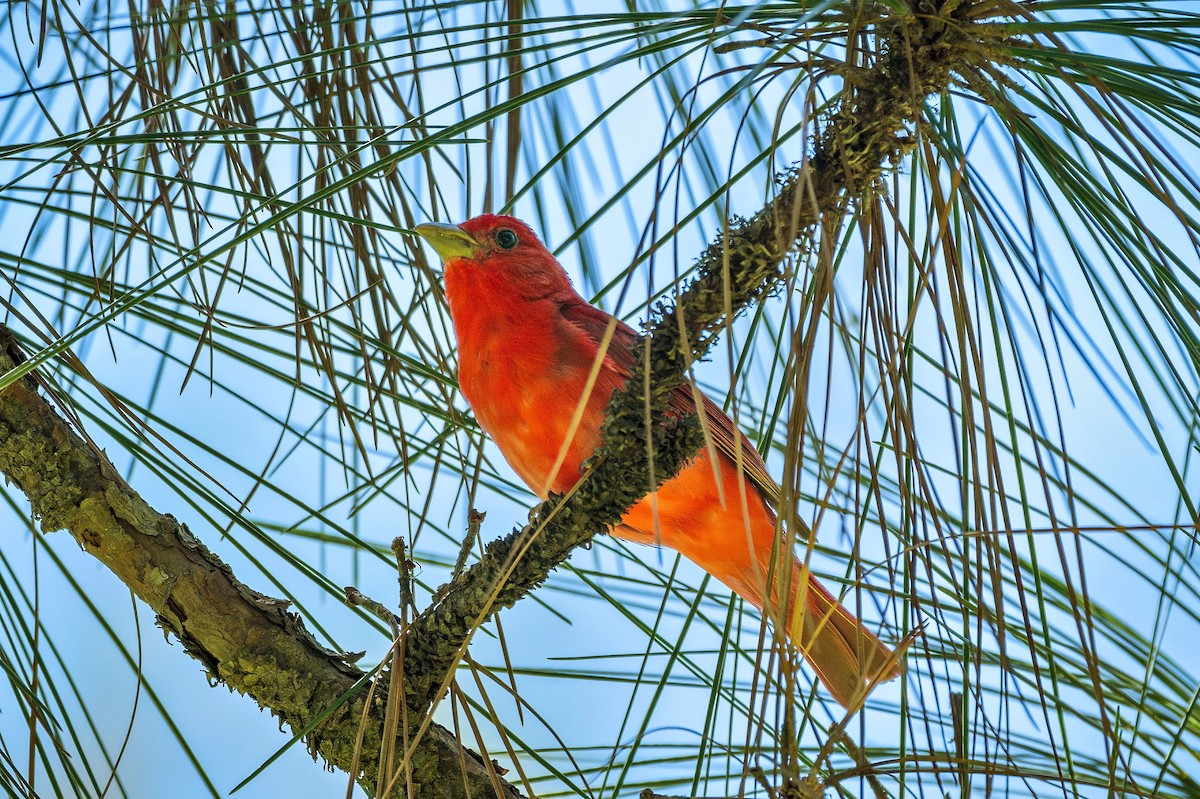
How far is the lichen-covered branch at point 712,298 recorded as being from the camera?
1.23 metres

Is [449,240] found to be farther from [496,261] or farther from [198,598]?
[198,598]

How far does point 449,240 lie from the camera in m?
2.32

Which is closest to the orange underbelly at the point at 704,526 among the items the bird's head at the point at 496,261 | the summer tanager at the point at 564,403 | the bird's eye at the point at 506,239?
the summer tanager at the point at 564,403

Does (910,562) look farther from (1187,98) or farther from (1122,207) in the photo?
(1187,98)

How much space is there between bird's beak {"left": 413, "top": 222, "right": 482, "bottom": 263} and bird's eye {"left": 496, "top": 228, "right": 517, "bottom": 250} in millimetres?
69

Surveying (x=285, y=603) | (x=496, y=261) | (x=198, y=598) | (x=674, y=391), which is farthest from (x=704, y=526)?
(x=198, y=598)

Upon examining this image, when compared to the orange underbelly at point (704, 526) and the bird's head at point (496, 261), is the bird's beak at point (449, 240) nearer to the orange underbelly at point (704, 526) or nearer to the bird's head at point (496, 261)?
the bird's head at point (496, 261)

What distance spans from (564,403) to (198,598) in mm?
721

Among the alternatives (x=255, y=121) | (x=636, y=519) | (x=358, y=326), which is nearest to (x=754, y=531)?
(x=636, y=519)

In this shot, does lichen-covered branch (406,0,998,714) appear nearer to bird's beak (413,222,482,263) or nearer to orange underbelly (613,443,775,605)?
orange underbelly (613,443,775,605)

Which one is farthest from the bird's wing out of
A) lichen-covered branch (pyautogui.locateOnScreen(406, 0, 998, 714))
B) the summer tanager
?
lichen-covered branch (pyautogui.locateOnScreen(406, 0, 998, 714))

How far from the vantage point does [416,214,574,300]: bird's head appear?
2.36m

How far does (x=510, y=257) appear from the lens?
8.01 ft

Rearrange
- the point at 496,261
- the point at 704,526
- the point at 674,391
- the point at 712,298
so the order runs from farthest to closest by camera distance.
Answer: the point at 496,261, the point at 704,526, the point at 674,391, the point at 712,298
